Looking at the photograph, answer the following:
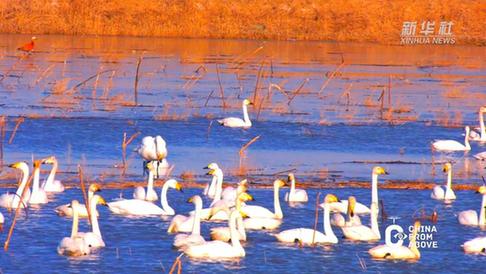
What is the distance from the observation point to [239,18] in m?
48.8

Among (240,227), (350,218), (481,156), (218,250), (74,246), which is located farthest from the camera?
(481,156)

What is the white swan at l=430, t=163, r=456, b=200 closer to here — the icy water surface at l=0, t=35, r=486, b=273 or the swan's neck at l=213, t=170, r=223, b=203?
the icy water surface at l=0, t=35, r=486, b=273

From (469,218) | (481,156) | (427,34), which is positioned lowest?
(469,218)

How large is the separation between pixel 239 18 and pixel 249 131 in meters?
27.4

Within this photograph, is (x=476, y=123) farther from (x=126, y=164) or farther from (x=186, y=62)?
(x=186, y=62)

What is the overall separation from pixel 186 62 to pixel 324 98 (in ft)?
30.7

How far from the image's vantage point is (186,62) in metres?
36.6

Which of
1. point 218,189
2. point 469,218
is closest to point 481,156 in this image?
point 469,218

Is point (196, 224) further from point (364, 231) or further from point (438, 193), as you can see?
point (438, 193)

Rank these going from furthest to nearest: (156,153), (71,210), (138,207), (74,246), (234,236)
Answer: (156,153)
(138,207)
(71,210)
(234,236)
(74,246)

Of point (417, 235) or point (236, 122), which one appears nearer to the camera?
point (417, 235)

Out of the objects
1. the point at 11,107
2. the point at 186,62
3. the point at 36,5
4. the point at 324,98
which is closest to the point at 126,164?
the point at 11,107

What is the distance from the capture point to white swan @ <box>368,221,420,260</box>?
11.6 meters

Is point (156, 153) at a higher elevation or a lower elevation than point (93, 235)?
higher
